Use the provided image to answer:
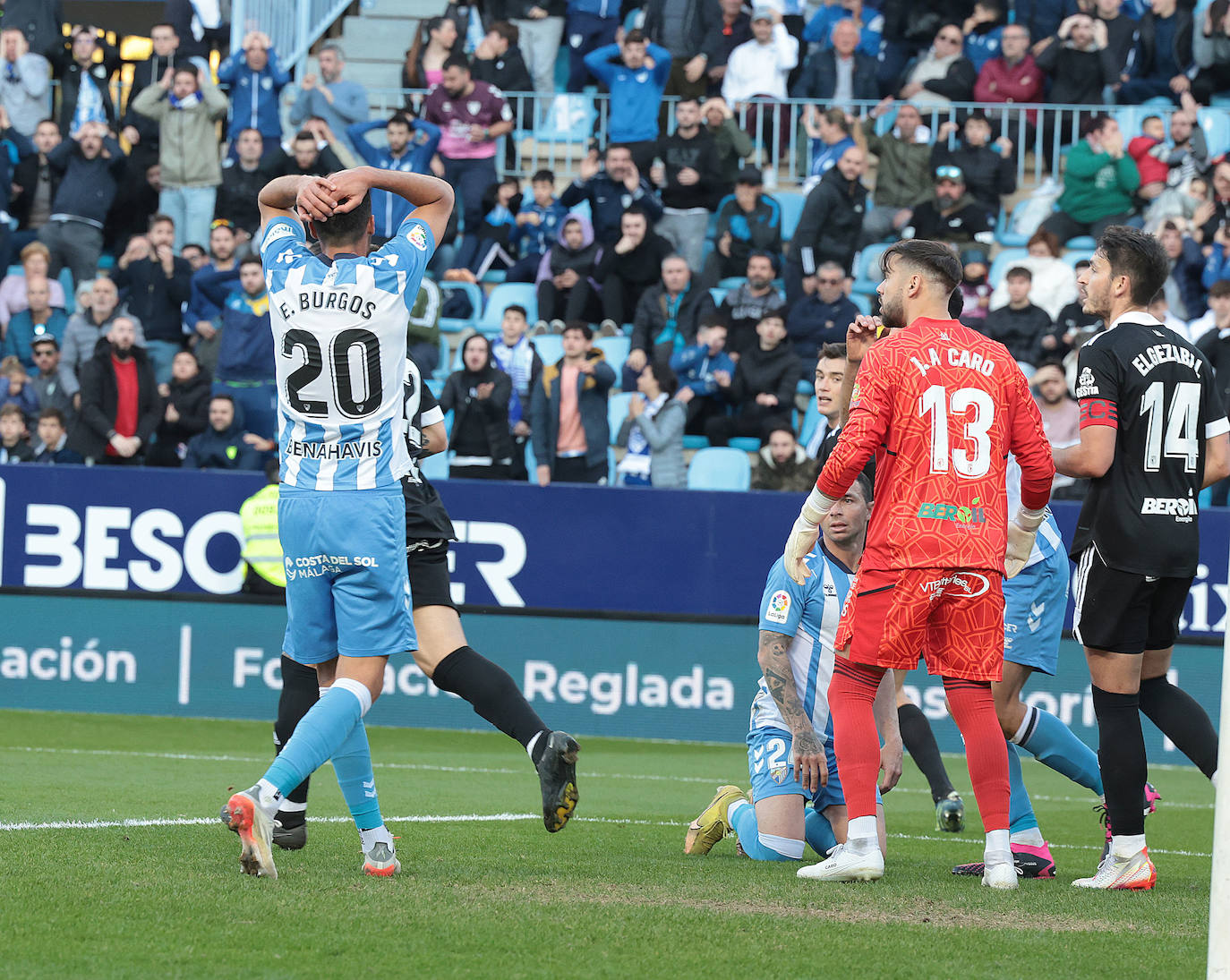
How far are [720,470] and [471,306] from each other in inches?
146

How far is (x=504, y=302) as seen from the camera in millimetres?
15859

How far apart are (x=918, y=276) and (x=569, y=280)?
9943 millimetres

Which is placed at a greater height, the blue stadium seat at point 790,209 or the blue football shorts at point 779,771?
the blue stadium seat at point 790,209

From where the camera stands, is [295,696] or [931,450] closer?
[931,450]

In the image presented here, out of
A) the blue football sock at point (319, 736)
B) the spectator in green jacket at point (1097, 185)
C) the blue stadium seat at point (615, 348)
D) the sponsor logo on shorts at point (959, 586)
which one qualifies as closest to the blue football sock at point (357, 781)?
the blue football sock at point (319, 736)

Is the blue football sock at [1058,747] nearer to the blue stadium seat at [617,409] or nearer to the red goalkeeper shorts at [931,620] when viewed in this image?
the red goalkeeper shorts at [931,620]

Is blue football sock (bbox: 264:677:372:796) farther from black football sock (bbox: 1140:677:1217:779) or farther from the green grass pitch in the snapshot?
black football sock (bbox: 1140:677:1217:779)

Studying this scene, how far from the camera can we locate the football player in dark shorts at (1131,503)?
5.47 meters

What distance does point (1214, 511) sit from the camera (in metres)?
11.5

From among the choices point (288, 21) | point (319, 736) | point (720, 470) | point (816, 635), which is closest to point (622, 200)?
point (720, 470)

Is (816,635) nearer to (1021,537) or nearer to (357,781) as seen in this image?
(1021,537)

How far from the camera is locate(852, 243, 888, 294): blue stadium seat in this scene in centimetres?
1545

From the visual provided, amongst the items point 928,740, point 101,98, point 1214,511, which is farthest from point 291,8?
point 928,740

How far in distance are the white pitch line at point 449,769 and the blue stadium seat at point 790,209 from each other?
7681mm
